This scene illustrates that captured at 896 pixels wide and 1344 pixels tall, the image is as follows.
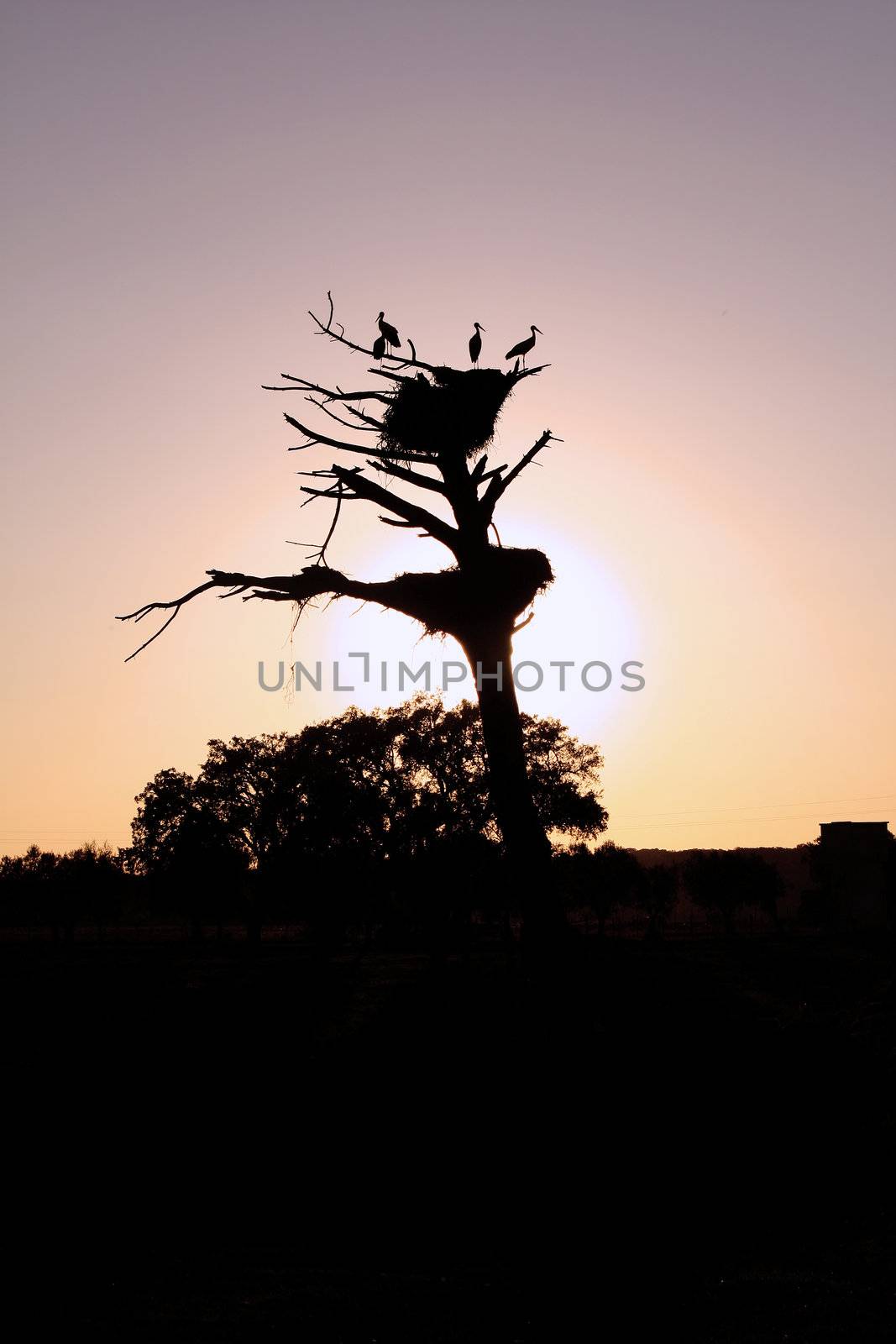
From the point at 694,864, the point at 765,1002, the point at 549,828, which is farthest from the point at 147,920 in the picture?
the point at 765,1002

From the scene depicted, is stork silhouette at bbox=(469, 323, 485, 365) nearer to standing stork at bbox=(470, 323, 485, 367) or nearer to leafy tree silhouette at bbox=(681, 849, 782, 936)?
standing stork at bbox=(470, 323, 485, 367)

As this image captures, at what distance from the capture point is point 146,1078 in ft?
64.3

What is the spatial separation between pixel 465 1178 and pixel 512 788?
14.9ft

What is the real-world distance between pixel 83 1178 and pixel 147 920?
13782 cm

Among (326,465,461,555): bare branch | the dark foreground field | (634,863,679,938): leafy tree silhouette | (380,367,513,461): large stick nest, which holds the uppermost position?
(380,367,513,461): large stick nest

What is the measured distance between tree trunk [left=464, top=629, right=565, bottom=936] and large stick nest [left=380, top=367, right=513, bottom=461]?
2565mm

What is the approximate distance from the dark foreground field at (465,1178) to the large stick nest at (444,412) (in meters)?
6.76

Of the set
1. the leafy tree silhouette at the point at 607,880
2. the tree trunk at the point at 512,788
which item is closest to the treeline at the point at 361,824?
the leafy tree silhouette at the point at 607,880

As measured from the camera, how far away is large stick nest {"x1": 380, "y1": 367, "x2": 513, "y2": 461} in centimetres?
1456

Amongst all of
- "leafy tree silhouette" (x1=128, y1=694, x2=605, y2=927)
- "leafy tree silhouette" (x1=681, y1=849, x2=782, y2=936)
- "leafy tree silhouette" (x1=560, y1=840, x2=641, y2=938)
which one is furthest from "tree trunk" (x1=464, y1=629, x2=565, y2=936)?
"leafy tree silhouette" (x1=681, y1=849, x2=782, y2=936)

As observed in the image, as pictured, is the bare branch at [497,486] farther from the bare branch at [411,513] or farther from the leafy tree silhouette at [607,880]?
the leafy tree silhouette at [607,880]

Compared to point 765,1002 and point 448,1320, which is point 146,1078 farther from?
point 765,1002

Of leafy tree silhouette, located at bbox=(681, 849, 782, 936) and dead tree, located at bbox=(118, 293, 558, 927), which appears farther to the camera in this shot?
leafy tree silhouette, located at bbox=(681, 849, 782, 936)

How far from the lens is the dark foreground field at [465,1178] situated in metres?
8.55
